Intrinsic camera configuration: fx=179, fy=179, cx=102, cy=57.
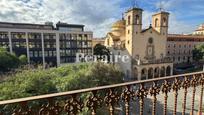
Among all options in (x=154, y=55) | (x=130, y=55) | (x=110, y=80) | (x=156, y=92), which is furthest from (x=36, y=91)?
(x=154, y=55)

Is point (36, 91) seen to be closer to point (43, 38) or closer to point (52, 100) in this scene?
point (52, 100)

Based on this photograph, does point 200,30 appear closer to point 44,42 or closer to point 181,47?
point 181,47

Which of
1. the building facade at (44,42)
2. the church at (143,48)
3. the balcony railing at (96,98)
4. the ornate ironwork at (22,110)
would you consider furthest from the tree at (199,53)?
the ornate ironwork at (22,110)

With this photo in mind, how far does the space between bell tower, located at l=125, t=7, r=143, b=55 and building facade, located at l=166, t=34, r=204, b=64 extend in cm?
1279

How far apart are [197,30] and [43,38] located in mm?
54908

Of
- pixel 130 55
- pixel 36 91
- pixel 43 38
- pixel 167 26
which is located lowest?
pixel 36 91

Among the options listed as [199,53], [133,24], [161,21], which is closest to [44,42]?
[133,24]

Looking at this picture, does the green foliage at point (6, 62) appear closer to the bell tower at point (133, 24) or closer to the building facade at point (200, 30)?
the bell tower at point (133, 24)

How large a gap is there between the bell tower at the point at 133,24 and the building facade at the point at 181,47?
12794mm

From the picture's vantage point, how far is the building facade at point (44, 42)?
98.0 ft

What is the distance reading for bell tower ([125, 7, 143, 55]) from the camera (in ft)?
93.9

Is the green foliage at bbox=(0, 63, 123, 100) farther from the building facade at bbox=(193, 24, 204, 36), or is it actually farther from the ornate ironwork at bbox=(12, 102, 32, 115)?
the building facade at bbox=(193, 24, 204, 36)

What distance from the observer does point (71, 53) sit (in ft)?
111

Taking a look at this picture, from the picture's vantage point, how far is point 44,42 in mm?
31828
